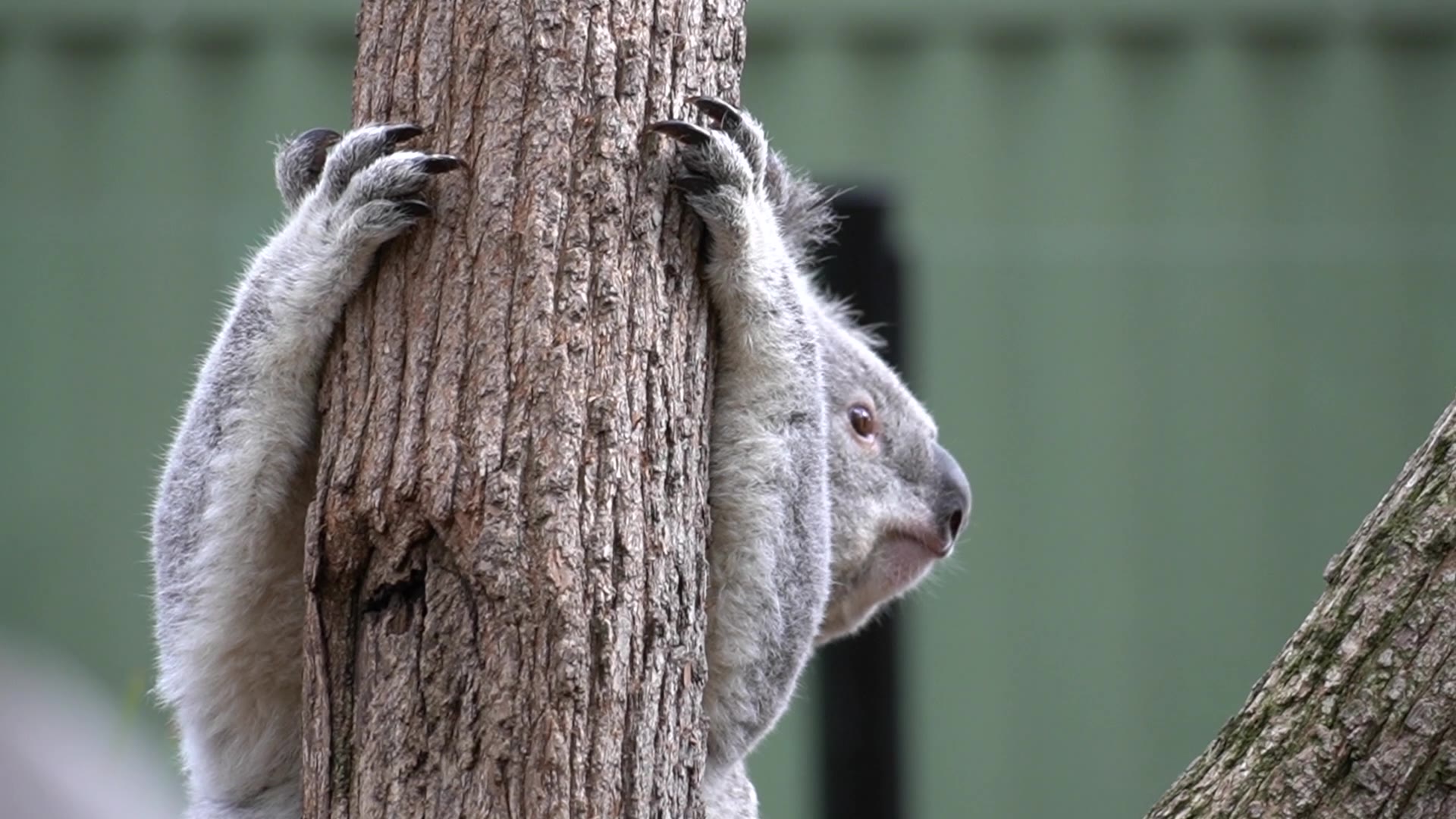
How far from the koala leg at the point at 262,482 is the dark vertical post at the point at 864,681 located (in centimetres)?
192

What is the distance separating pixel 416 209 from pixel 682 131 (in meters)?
0.30

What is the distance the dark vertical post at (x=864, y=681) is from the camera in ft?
13.0

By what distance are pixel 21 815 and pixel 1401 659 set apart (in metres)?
2.82

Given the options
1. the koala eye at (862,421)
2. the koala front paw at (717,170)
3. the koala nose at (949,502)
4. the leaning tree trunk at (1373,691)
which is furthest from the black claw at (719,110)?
the koala nose at (949,502)

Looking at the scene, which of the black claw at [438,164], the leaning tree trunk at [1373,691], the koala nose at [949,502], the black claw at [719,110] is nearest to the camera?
the leaning tree trunk at [1373,691]

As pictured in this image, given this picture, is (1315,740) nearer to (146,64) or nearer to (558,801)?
(558,801)

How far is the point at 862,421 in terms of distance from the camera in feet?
9.29

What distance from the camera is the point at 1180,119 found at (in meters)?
6.05

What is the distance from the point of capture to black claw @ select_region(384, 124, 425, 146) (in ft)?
6.06

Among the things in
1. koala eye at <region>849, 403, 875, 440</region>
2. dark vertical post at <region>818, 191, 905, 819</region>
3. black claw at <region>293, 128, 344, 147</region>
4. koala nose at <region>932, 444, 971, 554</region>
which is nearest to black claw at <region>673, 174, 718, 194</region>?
black claw at <region>293, 128, 344, 147</region>

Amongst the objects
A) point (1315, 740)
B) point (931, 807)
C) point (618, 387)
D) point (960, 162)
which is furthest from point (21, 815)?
point (960, 162)

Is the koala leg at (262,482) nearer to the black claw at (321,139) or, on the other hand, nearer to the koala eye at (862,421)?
Result: the black claw at (321,139)

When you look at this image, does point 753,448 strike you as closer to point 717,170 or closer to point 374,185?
point 717,170

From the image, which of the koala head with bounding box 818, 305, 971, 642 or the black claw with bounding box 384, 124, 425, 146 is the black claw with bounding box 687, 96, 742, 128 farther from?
the koala head with bounding box 818, 305, 971, 642
